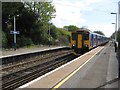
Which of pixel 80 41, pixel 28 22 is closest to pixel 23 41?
pixel 28 22

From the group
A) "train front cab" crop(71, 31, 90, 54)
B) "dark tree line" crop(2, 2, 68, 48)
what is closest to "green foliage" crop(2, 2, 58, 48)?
"dark tree line" crop(2, 2, 68, 48)

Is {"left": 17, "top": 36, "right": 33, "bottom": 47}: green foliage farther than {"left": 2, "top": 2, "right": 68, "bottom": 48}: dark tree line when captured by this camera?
Yes

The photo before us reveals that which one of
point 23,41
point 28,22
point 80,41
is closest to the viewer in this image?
point 80,41

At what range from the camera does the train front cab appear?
43906 mm

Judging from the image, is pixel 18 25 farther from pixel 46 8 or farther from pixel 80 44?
pixel 80 44

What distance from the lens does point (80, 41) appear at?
44.2 m

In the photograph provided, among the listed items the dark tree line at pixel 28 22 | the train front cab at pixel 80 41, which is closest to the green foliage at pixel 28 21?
the dark tree line at pixel 28 22

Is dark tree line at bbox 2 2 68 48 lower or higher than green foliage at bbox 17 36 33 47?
higher

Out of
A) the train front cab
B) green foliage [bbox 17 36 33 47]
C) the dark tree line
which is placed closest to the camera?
the train front cab

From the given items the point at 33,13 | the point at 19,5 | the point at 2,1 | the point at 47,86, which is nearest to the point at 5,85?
the point at 47,86

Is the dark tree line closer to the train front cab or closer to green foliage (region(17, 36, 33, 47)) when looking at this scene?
green foliage (region(17, 36, 33, 47))

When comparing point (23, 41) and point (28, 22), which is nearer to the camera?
point (23, 41)

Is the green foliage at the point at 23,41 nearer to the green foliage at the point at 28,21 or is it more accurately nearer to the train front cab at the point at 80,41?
the green foliage at the point at 28,21

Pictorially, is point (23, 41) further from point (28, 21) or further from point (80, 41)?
point (80, 41)
